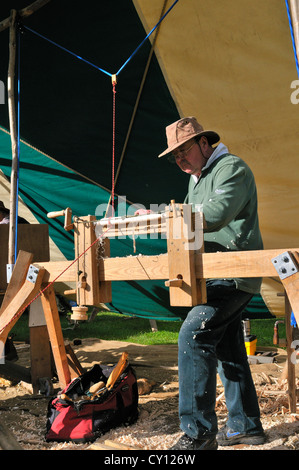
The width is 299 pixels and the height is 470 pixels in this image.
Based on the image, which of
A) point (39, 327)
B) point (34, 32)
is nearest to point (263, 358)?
point (39, 327)

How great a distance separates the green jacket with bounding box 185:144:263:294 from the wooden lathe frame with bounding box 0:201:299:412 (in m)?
0.13

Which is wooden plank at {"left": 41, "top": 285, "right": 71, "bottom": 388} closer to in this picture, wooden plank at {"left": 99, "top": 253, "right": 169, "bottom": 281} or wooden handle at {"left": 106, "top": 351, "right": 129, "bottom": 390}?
wooden handle at {"left": 106, "top": 351, "right": 129, "bottom": 390}

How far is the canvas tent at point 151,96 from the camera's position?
3475 millimetres

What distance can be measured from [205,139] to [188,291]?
0.89 metres

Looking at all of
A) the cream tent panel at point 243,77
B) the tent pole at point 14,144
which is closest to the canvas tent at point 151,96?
the cream tent panel at point 243,77

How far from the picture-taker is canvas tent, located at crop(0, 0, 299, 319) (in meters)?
3.47

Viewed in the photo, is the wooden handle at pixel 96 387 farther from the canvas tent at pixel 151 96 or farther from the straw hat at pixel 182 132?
the canvas tent at pixel 151 96

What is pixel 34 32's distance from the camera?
393cm

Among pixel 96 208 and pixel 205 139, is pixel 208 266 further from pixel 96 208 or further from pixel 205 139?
pixel 96 208

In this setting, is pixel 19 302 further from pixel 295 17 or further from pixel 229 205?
pixel 295 17

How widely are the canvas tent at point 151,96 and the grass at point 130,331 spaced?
1.10 meters

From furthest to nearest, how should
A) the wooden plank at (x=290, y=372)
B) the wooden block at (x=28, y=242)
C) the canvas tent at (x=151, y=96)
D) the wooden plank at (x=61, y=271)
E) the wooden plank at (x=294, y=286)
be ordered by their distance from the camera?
the wooden block at (x=28, y=242)
the canvas tent at (x=151, y=96)
the wooden plank at (x=290, y=372)
the wooden plank at (x=61, y=271)
the wooden plank at (x=294, y=286)

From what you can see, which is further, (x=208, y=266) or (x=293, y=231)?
(x=293, y=231)
